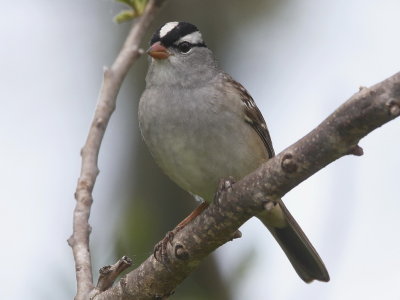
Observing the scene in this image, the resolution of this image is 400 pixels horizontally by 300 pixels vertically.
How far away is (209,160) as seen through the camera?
4328mm

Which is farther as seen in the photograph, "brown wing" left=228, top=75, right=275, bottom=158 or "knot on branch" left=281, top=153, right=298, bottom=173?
"brown wing" left=228, top=75, right=275, bottom=158

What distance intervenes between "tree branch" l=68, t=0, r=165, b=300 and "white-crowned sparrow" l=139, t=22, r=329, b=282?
0.49 metres

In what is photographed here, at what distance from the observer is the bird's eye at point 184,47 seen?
4.95m

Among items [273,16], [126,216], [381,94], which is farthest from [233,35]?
[381,94]

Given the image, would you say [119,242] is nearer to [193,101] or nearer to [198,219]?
[198,219]

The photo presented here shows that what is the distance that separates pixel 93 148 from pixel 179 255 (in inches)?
31.9

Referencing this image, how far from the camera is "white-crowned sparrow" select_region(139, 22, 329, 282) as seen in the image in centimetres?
435

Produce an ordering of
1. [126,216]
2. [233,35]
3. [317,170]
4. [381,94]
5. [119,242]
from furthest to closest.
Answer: [233,35]
[126,216]
[119,242]
[317,170]
[381,94]

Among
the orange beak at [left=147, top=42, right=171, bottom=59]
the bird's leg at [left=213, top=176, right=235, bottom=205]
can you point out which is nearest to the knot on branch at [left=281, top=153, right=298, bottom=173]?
the bird's leg at [left=213, top=176, right=235, bottom=205]

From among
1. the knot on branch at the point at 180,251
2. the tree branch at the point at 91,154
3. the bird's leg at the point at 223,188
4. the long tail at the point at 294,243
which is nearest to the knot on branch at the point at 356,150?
the bird's leg at the point at 223,188

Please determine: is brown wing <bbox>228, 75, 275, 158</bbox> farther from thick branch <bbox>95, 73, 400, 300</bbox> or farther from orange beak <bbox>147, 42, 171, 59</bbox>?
thick branch <bbox>95, 73, 400, 300</bbox>

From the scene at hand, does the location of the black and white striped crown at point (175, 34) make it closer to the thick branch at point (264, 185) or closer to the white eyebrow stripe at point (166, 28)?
the white eyebrow stripe at point (166, 28)

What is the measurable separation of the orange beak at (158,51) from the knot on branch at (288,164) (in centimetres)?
199

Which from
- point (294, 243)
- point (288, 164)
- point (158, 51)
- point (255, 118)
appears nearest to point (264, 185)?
point (288, 164)
